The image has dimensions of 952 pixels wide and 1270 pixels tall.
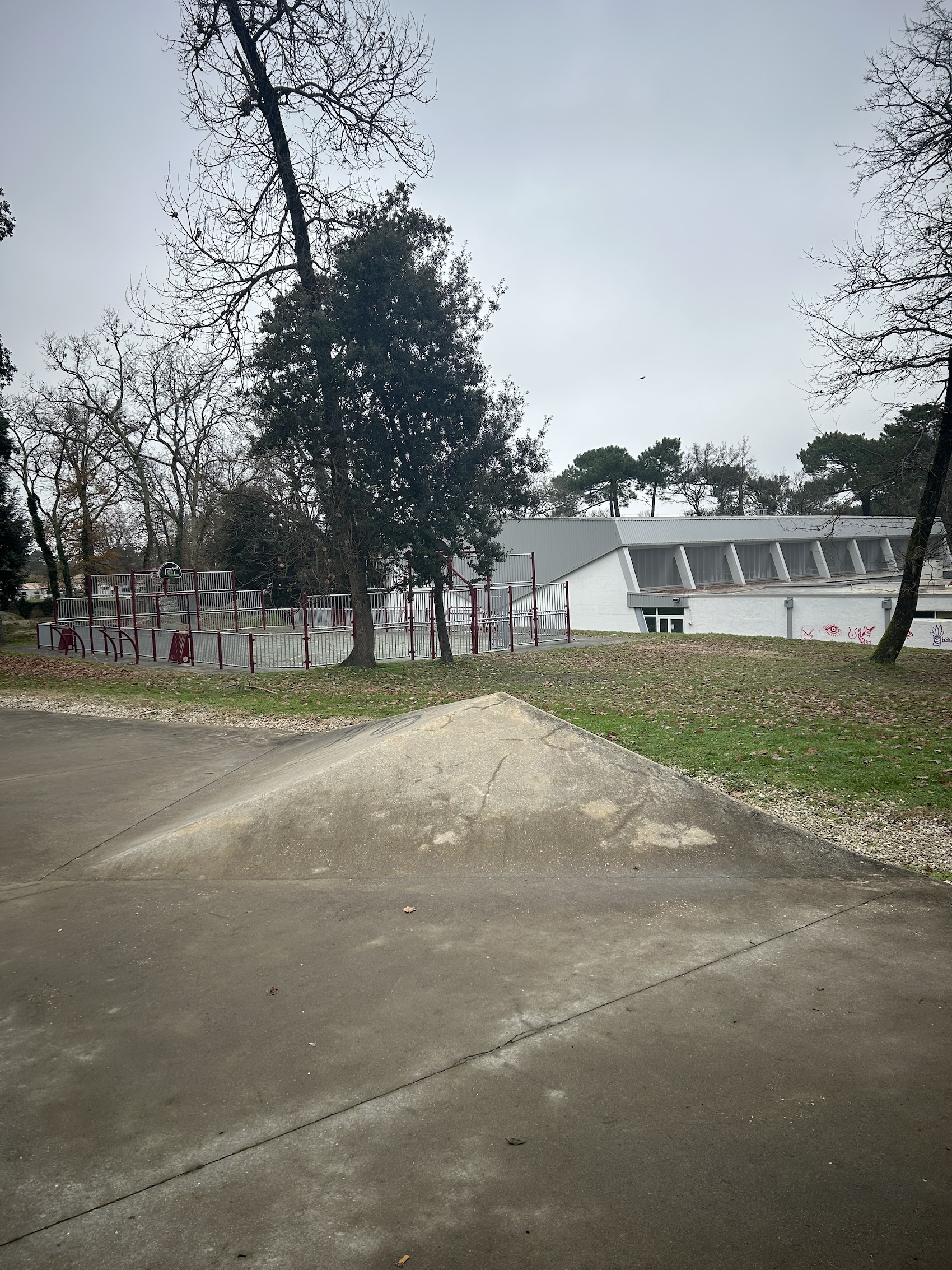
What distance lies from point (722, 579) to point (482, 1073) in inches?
1922

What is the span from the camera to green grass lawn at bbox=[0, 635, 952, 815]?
923 cm

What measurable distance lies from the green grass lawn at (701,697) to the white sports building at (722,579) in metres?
9.86

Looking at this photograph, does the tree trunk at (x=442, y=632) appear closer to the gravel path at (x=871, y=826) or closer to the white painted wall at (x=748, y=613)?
the white painted wall at (x=748, y=613)

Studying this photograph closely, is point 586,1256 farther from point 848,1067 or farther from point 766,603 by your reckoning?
point 766,603

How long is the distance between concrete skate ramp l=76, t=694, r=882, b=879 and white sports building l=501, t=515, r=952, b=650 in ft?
88.5

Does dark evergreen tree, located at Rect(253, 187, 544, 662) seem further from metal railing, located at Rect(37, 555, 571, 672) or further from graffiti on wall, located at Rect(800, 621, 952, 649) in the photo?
graffiti on wall, located at Rect(800, 621, 952, 649)

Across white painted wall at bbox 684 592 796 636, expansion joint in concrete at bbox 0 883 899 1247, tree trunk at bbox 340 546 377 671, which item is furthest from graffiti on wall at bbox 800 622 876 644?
expansion joint in concrete at bbox 0 883 899 1247

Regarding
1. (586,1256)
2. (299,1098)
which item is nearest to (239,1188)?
(299,1098)

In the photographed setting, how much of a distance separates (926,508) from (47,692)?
1950 centimetres

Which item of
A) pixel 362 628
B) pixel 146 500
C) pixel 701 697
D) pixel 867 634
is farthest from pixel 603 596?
pixel 701 697

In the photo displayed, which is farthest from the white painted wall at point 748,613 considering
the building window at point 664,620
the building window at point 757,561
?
the building window at point 757,561

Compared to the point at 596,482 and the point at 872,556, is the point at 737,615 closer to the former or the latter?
the point at 872,556

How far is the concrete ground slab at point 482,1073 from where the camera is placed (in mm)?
2871

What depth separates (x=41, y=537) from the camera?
1855 inches
